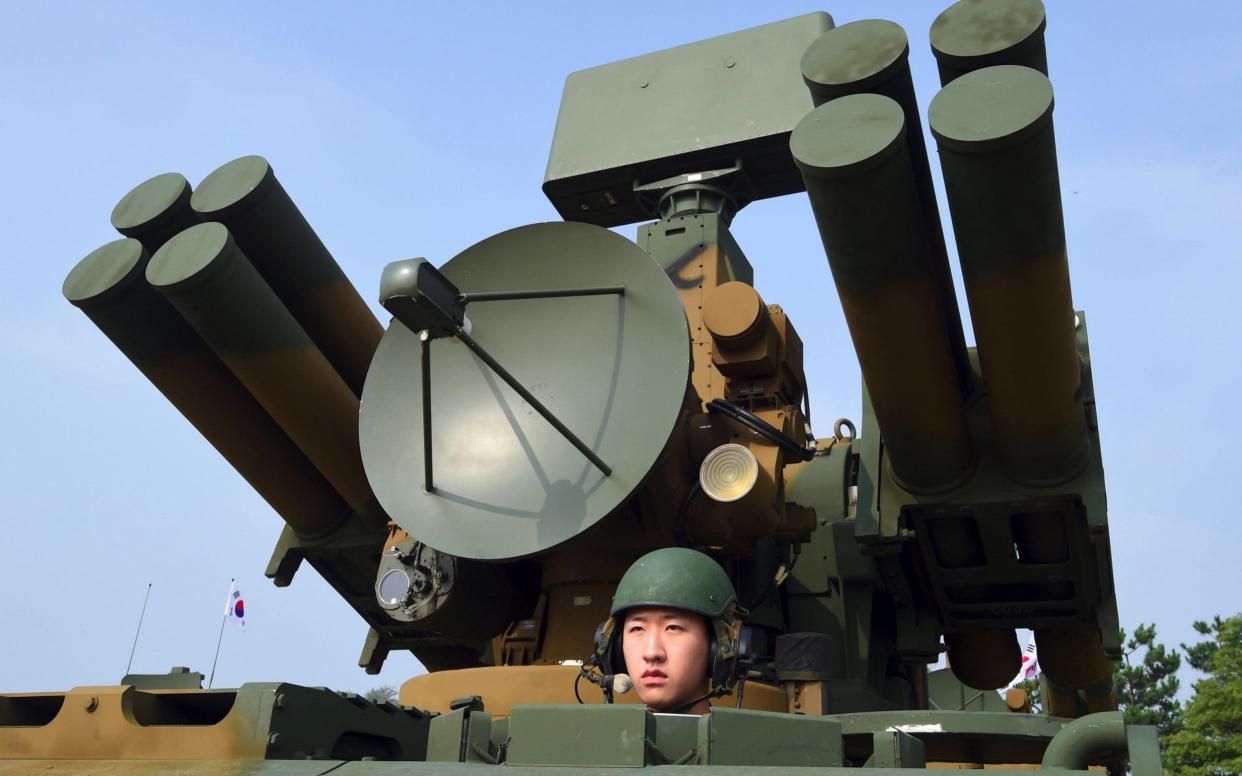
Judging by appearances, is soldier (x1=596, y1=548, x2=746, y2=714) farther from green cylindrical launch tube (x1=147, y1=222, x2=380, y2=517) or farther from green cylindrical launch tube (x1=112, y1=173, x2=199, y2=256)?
green cylindrical launch tube (x1=112, y1=173, x2=199, y2=256)

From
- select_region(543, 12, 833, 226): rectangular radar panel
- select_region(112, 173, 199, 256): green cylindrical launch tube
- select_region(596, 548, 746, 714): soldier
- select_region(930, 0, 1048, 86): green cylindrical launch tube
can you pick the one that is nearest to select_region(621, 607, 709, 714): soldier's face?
select_region(596, 548, 746, 714): soldier

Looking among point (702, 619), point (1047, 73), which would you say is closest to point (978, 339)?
point (1047, 73)

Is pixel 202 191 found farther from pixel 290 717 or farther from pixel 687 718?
pixel 687 718

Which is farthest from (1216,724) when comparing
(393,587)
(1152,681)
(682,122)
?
(393,587)

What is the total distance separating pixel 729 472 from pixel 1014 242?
1852 millimetres

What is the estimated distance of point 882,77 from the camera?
6059 millimetres

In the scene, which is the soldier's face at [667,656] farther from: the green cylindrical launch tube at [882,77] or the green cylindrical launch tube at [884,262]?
the green cylindrical launch tube at [882,77]

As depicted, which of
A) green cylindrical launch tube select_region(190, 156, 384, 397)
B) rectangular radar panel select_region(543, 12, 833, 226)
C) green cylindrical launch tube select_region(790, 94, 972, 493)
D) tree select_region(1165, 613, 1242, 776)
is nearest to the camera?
green cylindrical launch tube select_region(790, 94, 972, 493)

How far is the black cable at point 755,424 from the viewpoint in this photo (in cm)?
680

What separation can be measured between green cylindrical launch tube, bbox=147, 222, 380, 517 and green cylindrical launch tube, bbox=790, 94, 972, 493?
10.6 feet

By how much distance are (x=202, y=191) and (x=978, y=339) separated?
4.72m

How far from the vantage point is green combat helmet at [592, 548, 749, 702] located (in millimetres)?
4125

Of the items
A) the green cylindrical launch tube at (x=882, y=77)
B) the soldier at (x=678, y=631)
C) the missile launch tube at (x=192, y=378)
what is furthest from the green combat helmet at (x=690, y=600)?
the missile launch tube at (x=192, y=378)

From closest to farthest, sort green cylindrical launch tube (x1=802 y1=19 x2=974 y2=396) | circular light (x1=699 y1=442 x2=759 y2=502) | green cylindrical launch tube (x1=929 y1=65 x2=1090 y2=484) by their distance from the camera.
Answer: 1. green cylindrical launch tube (x1=929 y1=65 x2=1090 y2=484)
2. green cylindrical launch tube (x1=802 y1=19 x2=974 y2=396)
3. circular light (x1=699 y1=442 x2=759 y2=502)
